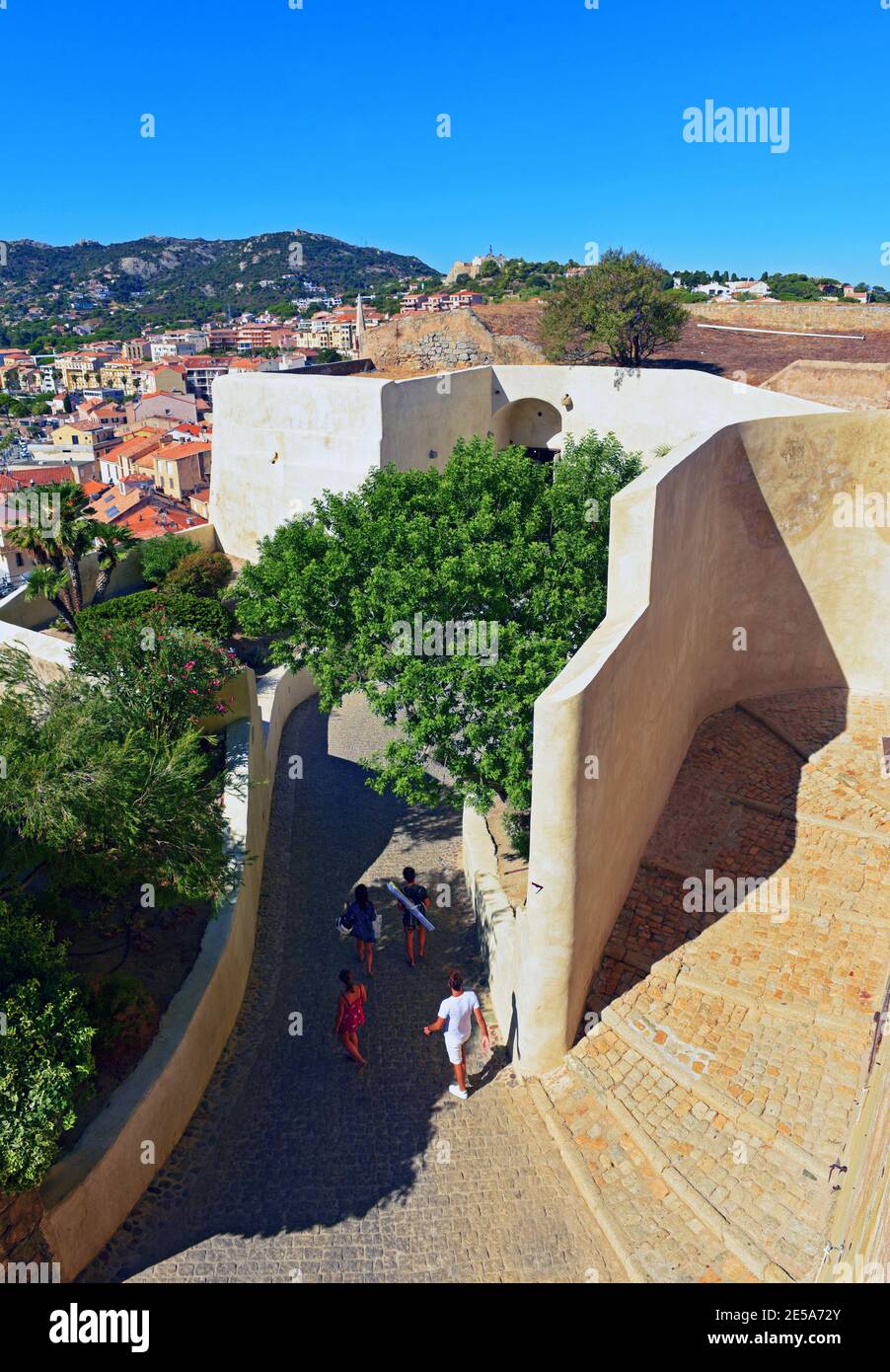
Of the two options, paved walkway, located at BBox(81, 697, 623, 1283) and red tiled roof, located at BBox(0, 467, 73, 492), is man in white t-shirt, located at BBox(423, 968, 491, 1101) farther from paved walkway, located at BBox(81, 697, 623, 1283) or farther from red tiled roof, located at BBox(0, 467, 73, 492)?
red tiled roof, located at BBox(0, 467, 73, 492)

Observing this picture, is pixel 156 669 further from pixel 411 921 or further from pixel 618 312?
pixel 618 312

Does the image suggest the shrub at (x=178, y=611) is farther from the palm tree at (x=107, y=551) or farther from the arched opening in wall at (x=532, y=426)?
the arched opening in wall at (x=532, y=426)

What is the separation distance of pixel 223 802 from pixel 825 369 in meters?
17.0

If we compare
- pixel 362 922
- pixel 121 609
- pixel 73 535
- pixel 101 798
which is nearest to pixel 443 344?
pixel 73 535

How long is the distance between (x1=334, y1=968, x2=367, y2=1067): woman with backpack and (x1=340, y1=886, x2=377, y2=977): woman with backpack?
1.32 meters

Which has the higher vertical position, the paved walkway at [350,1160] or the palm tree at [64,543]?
the palm tree at [64,543]

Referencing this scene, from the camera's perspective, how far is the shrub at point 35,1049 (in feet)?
20.4

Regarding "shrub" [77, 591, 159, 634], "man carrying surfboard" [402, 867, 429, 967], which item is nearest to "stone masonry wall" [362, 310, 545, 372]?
"shrub" [77, 591, 159, 634]

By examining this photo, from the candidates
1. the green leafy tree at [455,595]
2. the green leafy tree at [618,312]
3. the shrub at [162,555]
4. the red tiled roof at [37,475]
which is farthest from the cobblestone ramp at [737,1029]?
the red tiled roof at [37,475]

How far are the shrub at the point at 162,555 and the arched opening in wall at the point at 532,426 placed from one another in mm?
9628

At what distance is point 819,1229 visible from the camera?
22.7 feet

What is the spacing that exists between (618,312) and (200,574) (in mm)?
14124

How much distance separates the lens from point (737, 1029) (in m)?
8.76

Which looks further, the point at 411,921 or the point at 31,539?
the point at 31,539
